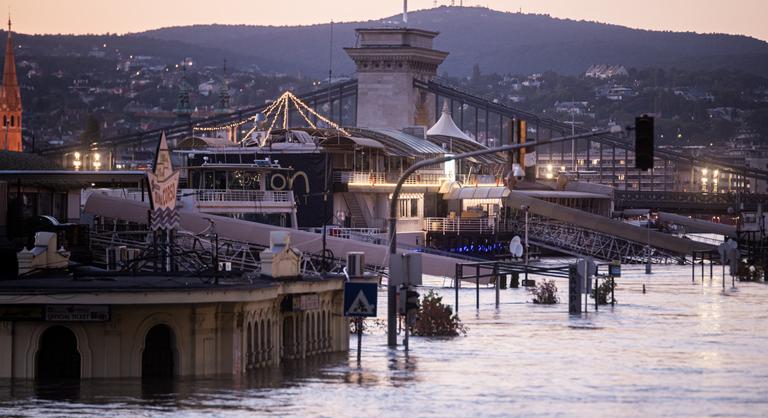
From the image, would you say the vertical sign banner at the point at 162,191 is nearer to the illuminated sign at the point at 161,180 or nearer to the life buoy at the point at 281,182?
the illuminated sign at the point at 161,180

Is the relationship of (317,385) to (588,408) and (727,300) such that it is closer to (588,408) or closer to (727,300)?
(588,408)

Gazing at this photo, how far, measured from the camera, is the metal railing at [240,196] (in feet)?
344

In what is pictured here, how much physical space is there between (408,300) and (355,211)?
8107 cm

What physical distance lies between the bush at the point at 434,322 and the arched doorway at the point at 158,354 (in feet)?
50.9

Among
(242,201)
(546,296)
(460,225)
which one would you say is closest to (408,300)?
(546,296)

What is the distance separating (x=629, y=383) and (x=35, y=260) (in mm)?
14630

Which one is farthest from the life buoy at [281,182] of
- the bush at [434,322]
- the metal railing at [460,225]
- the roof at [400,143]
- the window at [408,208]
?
the bush at [434,322]

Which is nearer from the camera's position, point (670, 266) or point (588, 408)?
point (588, 408)

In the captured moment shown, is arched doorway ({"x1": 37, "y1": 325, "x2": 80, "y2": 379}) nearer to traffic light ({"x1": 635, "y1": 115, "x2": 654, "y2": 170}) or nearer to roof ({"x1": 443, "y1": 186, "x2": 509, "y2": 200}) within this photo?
Result: traffic light ({"x1": 635, "y1": 115, "x2": 654, "y2": 170})

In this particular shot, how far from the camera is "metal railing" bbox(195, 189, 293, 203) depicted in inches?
4127

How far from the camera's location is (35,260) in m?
48.5

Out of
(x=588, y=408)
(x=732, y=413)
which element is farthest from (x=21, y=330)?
(x=732, y=413)

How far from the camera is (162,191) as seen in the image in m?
50.9

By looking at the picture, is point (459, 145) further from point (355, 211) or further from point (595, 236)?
point (355, 211)
